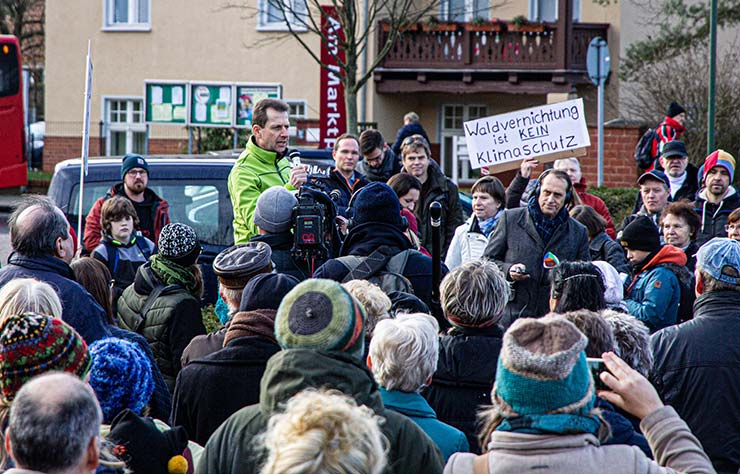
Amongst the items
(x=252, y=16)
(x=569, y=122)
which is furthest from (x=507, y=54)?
(x=569, y=122)

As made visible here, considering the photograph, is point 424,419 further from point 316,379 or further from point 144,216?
point 144,216

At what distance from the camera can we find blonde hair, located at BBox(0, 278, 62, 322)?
4.04 m

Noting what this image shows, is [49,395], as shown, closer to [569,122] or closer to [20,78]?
[569,122]

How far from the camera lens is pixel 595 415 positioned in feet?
9.72

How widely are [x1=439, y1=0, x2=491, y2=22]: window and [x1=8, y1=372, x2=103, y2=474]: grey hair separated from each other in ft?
87.5

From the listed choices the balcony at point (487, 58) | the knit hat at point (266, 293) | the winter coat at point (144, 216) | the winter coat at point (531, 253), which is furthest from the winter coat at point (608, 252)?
the balcony at point (487, 58)

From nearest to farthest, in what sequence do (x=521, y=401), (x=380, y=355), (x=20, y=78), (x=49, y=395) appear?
(x=49, y=395) → (x=521, y=401) → (x=380, y=355) → (x=20, y=78)

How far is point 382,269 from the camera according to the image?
5.77 m

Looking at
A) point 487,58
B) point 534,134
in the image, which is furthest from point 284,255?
point 487,58

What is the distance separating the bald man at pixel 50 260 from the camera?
4.95 metres

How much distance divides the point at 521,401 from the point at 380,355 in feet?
3.10

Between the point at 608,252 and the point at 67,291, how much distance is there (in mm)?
4143

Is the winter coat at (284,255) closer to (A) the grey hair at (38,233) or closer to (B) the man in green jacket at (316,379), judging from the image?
(A) the grey hair at (38,233)

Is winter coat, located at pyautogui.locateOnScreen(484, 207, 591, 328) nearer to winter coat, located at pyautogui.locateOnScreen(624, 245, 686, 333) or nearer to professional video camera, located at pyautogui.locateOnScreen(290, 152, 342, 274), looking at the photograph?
winter coat, located at pyautogui.locateOnScreen(624, 245, 686, 333)
